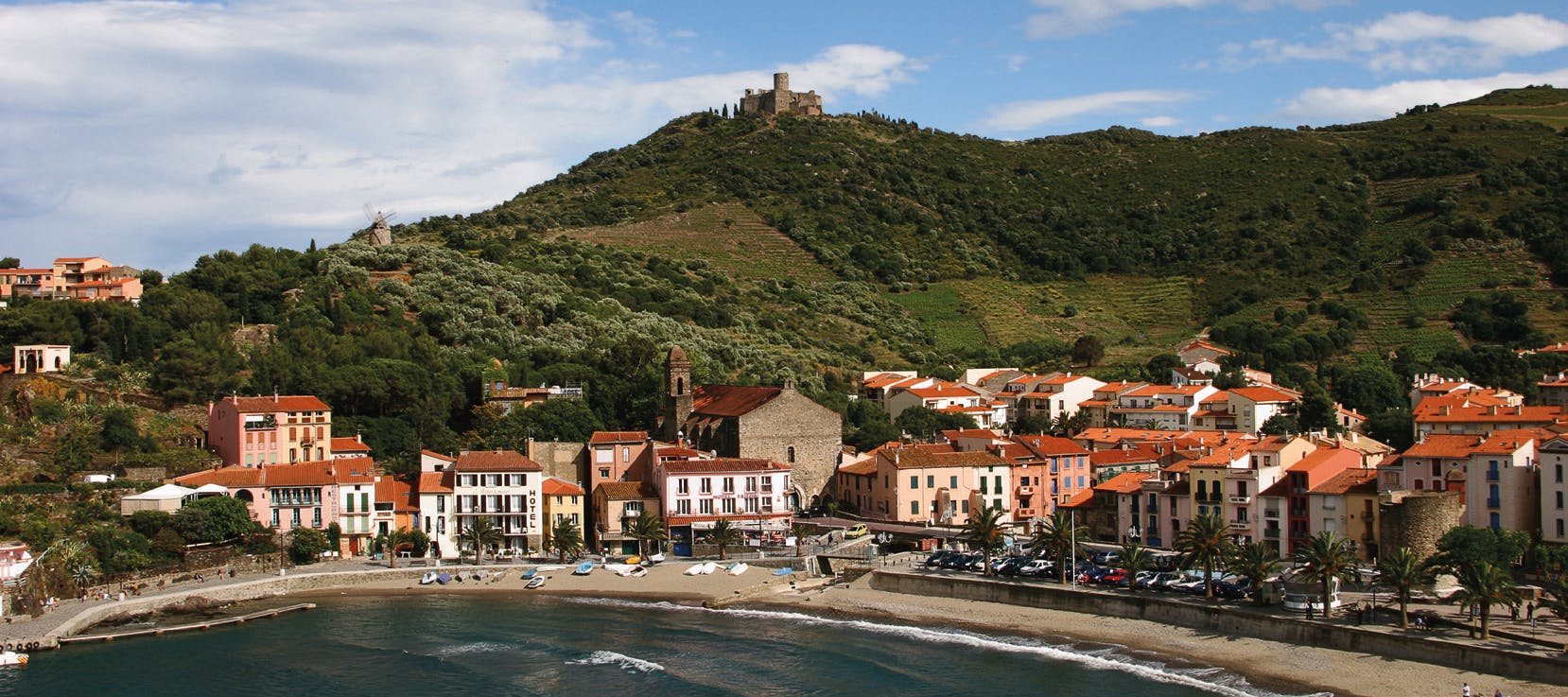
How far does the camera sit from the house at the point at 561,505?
62469 mm

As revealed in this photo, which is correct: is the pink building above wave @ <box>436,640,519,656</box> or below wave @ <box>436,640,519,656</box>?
above

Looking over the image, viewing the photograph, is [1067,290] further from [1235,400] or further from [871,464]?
[871,464]

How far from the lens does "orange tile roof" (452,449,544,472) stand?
6100cm

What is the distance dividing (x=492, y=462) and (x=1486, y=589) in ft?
129

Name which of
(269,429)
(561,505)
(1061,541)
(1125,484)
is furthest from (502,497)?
(1125,484)

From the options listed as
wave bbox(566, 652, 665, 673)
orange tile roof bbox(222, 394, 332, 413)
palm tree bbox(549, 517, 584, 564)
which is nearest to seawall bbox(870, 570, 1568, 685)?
wave bbox(566, 652, 665, 673)

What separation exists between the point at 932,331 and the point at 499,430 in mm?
54963

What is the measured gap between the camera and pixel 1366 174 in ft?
475

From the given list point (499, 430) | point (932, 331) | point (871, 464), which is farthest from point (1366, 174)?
point (499, 430)

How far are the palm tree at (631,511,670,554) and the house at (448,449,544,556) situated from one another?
4590 mm

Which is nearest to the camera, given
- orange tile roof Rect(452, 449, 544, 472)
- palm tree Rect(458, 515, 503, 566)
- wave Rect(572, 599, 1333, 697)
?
wave Rect(572, 599, 1333, 697)

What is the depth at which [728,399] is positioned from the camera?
71750mm

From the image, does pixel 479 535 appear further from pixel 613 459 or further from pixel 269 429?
pixel 269 429

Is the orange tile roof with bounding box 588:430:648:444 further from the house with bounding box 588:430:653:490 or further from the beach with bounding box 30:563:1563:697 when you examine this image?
the beach with bounding box 30:563:1563:697
